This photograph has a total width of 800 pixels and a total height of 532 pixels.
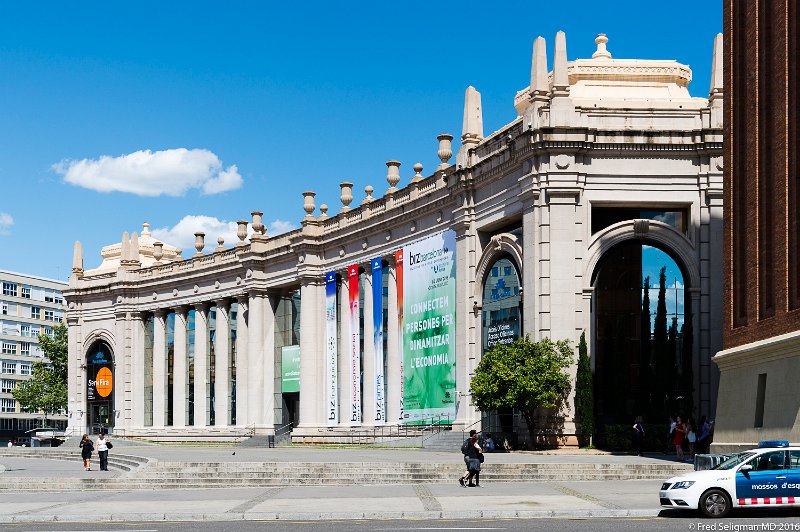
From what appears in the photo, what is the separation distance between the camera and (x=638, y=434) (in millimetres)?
52938

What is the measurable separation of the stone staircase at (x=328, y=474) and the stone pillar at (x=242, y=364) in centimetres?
4695

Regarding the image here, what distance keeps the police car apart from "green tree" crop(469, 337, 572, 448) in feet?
91.0

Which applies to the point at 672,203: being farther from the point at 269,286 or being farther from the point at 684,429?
the point at 269,286

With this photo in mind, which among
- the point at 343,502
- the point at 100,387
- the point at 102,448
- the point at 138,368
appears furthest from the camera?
the point at 100,387

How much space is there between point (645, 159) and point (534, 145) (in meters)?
5.16

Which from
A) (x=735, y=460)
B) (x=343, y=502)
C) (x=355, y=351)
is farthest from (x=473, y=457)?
(x=355, y=351)

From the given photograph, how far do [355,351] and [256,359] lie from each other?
13739mm

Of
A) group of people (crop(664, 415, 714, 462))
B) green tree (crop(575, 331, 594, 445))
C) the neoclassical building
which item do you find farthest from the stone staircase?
the neoclassical building

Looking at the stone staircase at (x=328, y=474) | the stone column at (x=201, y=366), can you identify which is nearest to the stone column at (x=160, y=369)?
the stone column at (x=201, y=366)

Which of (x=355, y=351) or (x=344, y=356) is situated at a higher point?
(x=355, y=351)

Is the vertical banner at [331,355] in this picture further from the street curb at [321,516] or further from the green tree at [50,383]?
the green tree at [50,383]

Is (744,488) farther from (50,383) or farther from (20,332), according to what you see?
(20,332)

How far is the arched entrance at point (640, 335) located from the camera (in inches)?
2248

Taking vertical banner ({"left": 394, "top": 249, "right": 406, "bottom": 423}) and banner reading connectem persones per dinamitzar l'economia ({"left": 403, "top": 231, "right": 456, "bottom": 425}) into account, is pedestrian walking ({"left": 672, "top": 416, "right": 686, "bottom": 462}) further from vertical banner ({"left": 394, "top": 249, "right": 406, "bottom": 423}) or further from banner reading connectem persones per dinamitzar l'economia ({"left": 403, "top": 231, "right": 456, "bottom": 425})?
vertical banner ({"left": 394, "top": 249, "right": 406, "bottom": 423})
